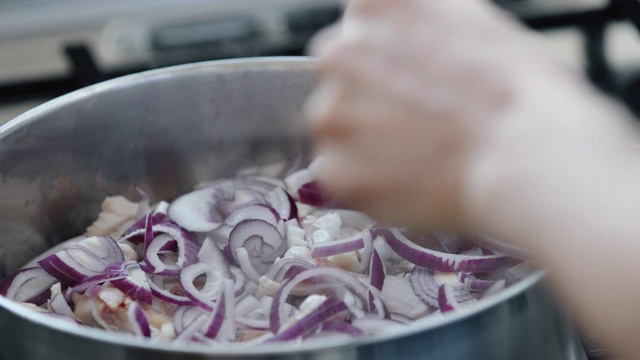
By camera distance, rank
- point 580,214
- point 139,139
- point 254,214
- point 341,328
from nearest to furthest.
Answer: point 580,214 → point 341,328 → point 254,214 → point 139,139

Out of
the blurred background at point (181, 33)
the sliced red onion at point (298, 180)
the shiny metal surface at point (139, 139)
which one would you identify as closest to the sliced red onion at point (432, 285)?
the shiny metal surface at point (139, 139)

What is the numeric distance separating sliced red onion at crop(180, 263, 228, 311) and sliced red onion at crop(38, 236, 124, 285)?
0.29ft

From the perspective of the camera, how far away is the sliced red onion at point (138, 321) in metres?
0.66

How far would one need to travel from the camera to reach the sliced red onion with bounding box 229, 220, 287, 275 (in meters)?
0.80

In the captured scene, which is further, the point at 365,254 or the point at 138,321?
the point at 365,254

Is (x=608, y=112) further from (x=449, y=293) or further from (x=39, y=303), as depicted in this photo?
(x=39, y=303)

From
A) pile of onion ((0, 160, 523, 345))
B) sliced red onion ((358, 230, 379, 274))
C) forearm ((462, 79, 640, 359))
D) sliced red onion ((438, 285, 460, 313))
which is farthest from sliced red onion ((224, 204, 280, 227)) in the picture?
forearm ((462, 79, 640, 359))

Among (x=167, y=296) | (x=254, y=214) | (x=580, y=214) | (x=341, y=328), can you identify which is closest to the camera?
(x=580, y=214)

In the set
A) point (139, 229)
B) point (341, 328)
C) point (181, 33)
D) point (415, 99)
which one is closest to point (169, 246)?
point (139, 229)

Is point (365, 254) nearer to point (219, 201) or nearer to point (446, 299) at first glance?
point (446, 299)

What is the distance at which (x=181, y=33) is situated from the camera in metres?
1.32

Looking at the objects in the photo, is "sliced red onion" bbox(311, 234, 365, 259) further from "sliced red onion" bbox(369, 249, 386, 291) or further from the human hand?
the human hand

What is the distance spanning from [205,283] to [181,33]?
65 cm

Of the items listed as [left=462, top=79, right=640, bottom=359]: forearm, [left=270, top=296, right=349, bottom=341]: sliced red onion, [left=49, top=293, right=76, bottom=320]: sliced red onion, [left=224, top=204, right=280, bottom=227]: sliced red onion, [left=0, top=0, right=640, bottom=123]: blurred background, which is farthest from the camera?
[left=0, top=0, right=640, bottom=123]: blurred background
